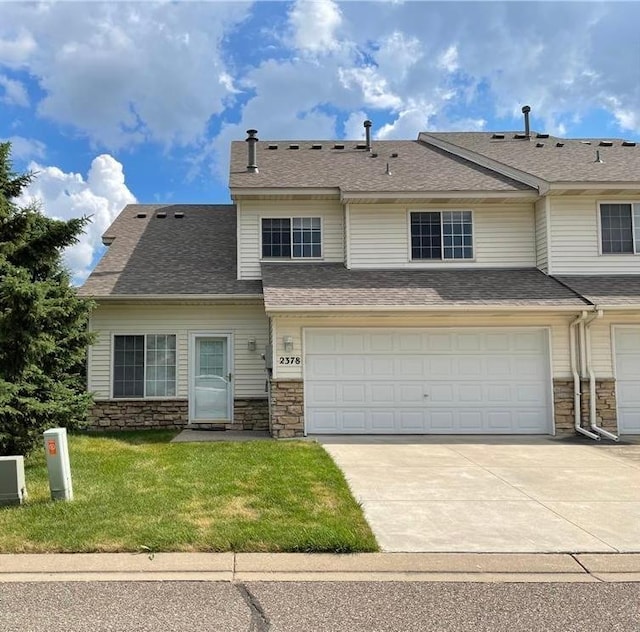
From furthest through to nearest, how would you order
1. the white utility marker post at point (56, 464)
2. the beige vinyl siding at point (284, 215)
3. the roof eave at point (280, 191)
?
the beige vinyl siding at point (284, 215)
the roof eave at point (280, 191)
the white utility marker post at point (56, 464)

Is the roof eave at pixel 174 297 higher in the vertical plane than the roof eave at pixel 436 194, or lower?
lower

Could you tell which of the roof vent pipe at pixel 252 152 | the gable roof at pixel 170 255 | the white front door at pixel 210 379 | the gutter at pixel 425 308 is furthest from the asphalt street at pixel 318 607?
the roof vent pipe at pixel 252 152

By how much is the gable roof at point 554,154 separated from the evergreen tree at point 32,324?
1029cm

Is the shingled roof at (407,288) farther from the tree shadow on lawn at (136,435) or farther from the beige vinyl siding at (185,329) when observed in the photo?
the tree shadow on lawn at (136,435)

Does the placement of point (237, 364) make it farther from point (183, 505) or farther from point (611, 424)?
point (611, 424)

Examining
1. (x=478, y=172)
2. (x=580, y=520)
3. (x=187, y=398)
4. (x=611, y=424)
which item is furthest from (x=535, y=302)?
(x=187, y=398)

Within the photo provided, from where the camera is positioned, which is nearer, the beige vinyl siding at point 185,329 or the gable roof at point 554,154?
the beige vinyl siding at point 185,329

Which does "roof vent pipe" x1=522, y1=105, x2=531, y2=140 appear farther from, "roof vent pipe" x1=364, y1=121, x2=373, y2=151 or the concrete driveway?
the concrete driveway

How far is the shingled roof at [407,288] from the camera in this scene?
35.3 ft

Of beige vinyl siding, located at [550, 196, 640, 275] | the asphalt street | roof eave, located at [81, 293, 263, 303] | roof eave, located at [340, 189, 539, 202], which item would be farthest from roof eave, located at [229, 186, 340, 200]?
the asphalt street

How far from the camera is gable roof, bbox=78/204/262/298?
39.6 ft

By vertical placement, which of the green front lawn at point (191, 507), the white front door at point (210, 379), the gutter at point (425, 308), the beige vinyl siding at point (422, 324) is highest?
the gutter at point (425, 308)

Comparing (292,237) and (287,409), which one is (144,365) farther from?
(292,237)

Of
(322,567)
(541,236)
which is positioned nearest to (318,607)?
(322,567)
